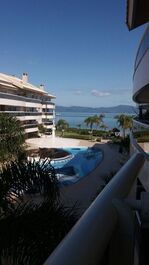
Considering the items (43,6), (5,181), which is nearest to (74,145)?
(43,6)

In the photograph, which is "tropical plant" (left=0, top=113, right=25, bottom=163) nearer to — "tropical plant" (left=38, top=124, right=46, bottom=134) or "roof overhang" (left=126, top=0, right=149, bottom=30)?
A: "roof overhang" (left=126, top=0, right=149, bottom=30)

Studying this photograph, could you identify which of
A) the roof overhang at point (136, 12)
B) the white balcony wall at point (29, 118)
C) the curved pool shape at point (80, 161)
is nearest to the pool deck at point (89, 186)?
the curved pool shape at point (80, 161)

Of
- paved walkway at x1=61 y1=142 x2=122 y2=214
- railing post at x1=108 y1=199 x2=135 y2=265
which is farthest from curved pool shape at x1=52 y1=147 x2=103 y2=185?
railing post at x1=108 y1=199 x2=135 y2=265

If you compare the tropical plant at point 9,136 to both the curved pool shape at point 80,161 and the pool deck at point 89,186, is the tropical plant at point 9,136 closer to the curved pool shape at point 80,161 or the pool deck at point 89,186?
the pool deck at point 89,186

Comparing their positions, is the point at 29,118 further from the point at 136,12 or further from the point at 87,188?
the point at 136,12

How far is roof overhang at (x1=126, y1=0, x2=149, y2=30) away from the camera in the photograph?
6859 millimetres

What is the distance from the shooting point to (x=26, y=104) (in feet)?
147

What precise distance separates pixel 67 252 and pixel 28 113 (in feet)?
150

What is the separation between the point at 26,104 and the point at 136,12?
38029mm

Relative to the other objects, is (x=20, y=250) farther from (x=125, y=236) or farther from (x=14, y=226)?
(x=125, y=236)

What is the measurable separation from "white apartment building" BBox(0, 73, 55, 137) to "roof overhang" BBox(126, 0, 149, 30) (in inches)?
1128

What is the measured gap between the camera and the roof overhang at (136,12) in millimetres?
6859

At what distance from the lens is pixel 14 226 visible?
3.57 metres

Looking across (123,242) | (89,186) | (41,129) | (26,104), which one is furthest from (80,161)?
(123,242)
